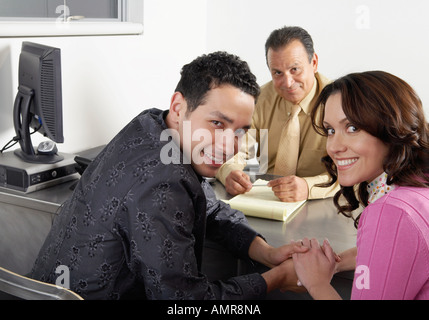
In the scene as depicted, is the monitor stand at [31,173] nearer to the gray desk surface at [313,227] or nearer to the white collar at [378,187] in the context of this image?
the gray desk surface at [313,227]

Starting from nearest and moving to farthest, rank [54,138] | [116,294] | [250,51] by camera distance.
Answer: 1. [116,294]
2. [54,138]
3. [250,51]

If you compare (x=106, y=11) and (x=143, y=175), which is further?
(x=106, y=11)

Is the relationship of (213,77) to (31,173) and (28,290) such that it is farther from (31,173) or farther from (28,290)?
(31,173)

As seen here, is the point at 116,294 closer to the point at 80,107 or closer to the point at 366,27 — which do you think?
the point at 80,107

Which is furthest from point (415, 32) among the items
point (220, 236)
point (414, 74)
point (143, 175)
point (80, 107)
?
point (143, 175)

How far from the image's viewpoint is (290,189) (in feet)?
6.31

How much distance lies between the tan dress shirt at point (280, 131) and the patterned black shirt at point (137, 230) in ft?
2.83

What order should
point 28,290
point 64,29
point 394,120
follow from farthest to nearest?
point 64,29 < point 394,120 < point 28,290

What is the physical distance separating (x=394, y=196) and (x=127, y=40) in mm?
2146

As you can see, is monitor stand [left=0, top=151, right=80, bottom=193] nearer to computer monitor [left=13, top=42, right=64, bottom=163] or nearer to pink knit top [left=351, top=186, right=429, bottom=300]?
computer monitor [left=13, top=42, right=64, bottom=163]

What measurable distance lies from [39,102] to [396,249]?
1.54m

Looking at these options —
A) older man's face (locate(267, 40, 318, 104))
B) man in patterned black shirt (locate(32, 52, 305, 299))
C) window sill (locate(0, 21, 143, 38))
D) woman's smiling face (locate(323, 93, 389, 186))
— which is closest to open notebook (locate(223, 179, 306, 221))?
man in patterned black shirt (locate(32, 52, 305, 299))

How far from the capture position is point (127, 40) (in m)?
2.95

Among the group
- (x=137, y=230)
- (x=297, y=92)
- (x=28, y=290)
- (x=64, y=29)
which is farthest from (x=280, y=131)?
(x=28, y=290)
